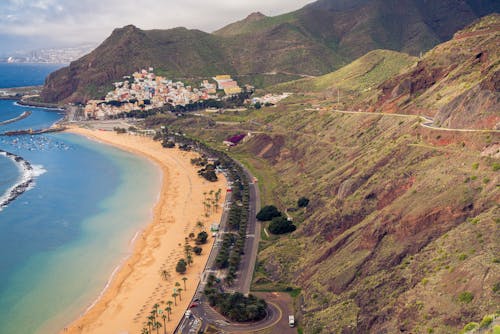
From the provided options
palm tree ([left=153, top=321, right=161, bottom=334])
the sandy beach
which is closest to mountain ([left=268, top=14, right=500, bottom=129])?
the sandy beach

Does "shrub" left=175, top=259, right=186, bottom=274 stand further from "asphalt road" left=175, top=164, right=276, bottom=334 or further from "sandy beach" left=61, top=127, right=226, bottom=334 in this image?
"asphalt road" left=175, top=164, right=276, bottom=334

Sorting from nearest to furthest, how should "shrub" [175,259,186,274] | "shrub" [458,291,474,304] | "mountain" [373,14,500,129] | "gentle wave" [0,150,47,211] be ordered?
"shrub" [458,291,474,304]
"mountain" [373,14,500,129]
"shrub" [175,259,186,274]
"gentle wave" [0,150,47,211]

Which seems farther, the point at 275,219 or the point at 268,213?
the point at 268,213

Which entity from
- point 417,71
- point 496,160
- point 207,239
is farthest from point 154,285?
point 417,71

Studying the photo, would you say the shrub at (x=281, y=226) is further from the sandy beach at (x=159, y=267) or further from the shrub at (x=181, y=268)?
the shrub at (x=181, y=268)

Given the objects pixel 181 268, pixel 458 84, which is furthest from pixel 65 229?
pixel 458 84

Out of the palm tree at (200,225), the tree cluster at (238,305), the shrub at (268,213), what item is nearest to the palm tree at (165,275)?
the tree cluster at (238,305)

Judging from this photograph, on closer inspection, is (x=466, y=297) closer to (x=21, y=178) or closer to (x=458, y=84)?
(x=458, y=84)
